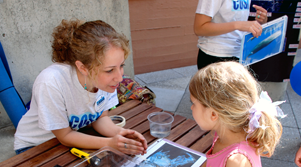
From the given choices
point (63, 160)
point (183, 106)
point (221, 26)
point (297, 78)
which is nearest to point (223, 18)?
point (221, 26)

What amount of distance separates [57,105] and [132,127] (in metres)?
0.53

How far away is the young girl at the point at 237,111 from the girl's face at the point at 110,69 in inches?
19.6

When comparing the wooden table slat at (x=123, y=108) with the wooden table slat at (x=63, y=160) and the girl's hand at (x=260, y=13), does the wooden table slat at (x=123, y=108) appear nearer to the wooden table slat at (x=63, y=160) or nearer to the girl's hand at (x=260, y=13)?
the wooden table slat at (x=63, y=160)

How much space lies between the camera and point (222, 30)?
1.75 m

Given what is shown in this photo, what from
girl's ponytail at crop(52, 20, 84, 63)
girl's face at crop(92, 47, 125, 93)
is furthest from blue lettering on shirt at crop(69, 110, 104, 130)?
girl's ponytail at crop(52, 20, 84, 63)

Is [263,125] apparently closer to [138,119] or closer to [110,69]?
[110,69]

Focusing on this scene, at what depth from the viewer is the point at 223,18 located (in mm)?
1820

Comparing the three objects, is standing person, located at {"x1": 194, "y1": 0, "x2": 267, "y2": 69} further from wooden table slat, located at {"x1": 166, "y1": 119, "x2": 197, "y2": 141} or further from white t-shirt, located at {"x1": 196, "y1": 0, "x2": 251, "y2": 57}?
wooden table slat, located at {"x1": 166, "y1": 119, "x2": 197, "y2": 141}

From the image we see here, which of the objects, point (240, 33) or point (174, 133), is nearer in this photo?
point (174, 133)

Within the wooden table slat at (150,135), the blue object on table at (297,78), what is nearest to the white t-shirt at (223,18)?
the blue object on table at (297,78)

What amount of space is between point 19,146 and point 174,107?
2.23 metres

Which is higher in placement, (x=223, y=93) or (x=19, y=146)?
(x=223, y=93)

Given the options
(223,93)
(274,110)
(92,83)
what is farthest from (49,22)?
(274,110)

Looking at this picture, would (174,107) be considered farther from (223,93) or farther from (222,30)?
(223,93)
